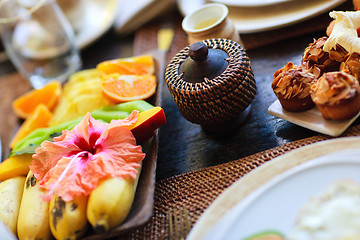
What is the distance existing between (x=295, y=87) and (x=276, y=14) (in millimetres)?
405

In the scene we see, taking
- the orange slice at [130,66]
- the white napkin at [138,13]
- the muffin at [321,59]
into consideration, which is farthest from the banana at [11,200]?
the white napkin at [138,13]

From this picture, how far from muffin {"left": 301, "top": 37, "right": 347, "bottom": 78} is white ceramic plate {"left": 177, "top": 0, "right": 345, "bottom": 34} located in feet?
0.74

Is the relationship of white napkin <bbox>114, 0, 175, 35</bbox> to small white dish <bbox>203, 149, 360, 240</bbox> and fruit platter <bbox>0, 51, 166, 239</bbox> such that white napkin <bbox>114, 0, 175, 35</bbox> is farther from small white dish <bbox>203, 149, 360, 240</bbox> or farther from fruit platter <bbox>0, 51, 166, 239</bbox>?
small white dish <bbox>203, 149, 360, 240</bbox>

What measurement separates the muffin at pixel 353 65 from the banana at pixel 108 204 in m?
0.47

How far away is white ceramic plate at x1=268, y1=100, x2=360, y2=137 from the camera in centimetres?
66

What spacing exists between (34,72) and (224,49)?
843mm

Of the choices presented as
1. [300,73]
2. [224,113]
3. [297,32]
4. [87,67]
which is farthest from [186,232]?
[87,67]

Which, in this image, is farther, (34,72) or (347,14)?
(34,72)

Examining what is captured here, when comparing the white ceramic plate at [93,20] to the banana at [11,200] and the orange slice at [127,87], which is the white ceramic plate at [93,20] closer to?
the orange slice at [127,87]

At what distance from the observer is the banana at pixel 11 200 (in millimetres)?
715

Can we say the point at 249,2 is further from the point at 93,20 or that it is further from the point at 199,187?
the point at 93,20

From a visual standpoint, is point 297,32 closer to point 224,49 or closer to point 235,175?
point 224,49

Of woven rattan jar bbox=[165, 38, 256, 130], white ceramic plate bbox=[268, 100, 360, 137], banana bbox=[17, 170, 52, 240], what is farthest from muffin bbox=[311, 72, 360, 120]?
banana bbox=[17, 170, 52, 240]

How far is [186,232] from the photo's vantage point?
651 millimetres
